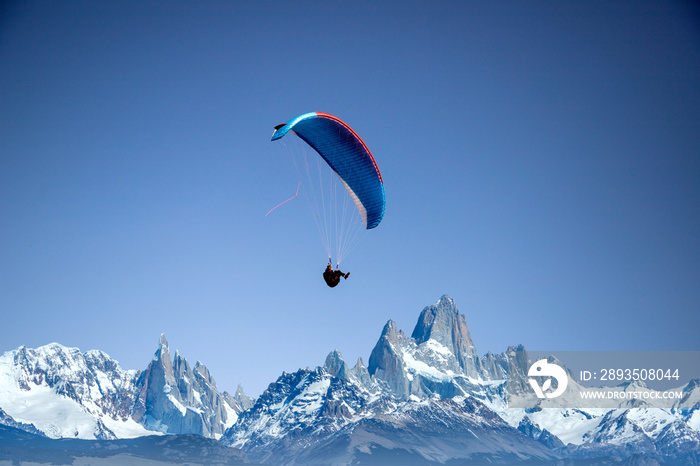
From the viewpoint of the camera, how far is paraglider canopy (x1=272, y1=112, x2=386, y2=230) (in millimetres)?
77312

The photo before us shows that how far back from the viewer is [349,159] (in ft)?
264

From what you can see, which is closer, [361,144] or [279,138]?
[279,138]

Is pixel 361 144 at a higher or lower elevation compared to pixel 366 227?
higher

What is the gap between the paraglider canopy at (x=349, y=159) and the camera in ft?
254

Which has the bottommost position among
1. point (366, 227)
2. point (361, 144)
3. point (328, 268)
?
point (328, 268)

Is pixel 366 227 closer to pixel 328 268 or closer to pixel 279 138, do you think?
pixel 328 268

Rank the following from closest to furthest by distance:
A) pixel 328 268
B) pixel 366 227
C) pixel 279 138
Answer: pixel 279 138 < pixel 328 268 < pixel 366 227

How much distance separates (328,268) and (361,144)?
11820 mm

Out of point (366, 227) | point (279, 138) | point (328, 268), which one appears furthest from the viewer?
point (366, 227)

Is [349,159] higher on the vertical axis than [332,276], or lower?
higher

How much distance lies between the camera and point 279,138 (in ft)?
222

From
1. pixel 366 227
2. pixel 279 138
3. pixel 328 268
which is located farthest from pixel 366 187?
pixel 279 138

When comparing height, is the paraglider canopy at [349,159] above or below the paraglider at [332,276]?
above

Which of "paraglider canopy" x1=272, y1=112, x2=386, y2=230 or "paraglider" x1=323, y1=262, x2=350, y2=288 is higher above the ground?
"paraglider canopy" x1=272, y1=112, x2=386, y2=230
